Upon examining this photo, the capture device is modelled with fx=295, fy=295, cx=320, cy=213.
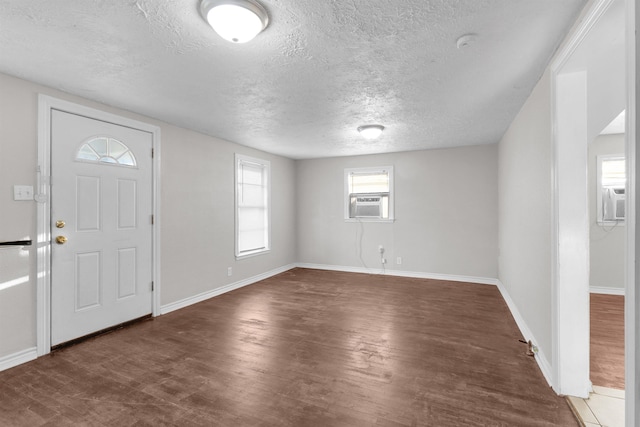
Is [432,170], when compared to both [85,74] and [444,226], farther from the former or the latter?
[85,74]

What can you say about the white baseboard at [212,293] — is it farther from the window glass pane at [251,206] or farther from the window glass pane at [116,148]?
the window glass pane at [116,148]

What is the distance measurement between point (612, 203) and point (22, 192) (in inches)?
277

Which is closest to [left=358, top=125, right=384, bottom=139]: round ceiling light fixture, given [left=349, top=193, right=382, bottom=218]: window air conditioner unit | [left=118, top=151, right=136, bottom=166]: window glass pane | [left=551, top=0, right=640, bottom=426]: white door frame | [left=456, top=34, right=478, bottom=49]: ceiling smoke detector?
[left=456, top=34, right=478, bottom=49]: ceiling smoke detector

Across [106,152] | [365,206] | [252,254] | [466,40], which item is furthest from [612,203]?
[106,152]

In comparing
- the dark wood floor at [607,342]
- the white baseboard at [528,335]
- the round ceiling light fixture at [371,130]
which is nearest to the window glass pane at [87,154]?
the round ceiling light fixture at [371,130]

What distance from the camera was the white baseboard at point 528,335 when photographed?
2.17 metres

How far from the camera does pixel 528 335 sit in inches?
108

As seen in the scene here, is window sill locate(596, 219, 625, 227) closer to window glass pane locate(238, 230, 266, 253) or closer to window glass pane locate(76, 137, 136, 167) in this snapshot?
window glass pane locate(238, 230, 266, 253)

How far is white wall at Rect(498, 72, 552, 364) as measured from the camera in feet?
7.24

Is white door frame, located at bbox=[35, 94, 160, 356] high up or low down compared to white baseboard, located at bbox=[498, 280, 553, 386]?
up

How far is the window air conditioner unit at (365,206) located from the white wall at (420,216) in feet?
0.65

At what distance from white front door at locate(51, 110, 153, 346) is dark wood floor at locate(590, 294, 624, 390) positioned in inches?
170

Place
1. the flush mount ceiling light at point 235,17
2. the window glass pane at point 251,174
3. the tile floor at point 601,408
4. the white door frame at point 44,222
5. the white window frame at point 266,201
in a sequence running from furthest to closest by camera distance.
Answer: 1. the window glass pane at point 251,174
2. the white window frame at point 266,201
3. the white door frame at point 44,222
4. the tile floor at point 601,408
5. the flush mount ceiling light at point 235,17

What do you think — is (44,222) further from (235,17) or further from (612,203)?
(612,203)
